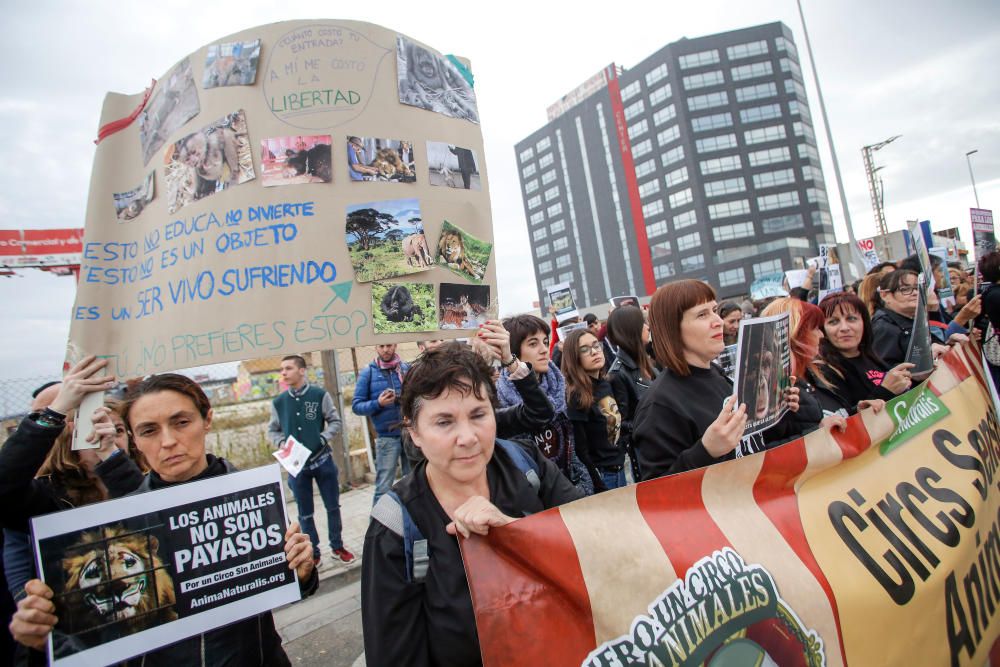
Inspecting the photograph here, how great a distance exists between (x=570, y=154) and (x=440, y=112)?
3387 inches

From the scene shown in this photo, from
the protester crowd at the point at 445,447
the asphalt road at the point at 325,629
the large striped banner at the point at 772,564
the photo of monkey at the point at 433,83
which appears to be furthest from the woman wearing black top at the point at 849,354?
the asphalt road at the point at 325,629

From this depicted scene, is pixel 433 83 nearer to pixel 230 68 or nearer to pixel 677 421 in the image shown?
pixel 230 68

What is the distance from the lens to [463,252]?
6.79 feet

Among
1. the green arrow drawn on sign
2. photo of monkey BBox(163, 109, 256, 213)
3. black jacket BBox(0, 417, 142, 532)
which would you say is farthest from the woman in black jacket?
black jacket BBox(0, 417, 142, 532)

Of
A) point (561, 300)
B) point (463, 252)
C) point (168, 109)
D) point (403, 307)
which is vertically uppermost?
point (168, 109)

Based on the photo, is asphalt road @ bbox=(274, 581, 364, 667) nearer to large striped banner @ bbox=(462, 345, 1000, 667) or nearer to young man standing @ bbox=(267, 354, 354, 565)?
young man standing @ bbox=(267, 354, 354, 565)

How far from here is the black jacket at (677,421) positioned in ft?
6.64

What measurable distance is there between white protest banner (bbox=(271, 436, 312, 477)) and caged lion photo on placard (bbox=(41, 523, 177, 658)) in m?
2.73

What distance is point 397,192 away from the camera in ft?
6.51

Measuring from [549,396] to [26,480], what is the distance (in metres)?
2.49

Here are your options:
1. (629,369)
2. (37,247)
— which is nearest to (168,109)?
(629,369)

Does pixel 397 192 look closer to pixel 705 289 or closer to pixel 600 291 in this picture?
pixel 705 289

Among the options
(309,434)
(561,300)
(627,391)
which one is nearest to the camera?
(627,391)

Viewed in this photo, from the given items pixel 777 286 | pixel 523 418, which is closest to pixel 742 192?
pixel 777 286
